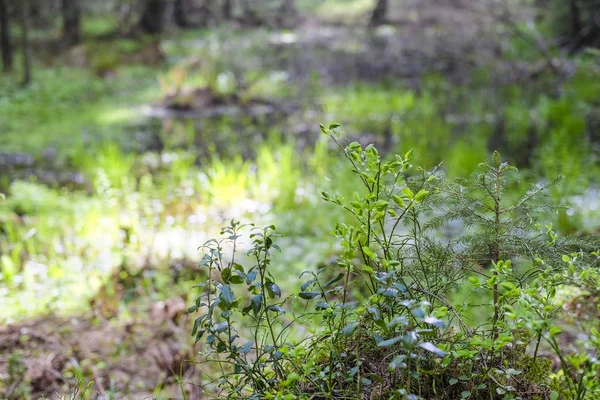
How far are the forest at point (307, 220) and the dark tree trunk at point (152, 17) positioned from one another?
3.92 metres

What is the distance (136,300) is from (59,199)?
5.78 ft

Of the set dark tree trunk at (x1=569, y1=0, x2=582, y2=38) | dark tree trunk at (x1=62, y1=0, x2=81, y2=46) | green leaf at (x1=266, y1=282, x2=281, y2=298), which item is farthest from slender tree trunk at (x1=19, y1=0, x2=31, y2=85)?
green leaf at (x1=266, y1=282, x2=281, y2=298)

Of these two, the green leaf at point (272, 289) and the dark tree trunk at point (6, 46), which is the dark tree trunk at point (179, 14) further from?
the green leaf at point (272, 289)

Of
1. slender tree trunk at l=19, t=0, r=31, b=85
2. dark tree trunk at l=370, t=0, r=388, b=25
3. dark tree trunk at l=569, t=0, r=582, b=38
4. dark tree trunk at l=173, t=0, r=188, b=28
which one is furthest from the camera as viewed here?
dark tree trunk at l=173, t=0, r=188, b=28

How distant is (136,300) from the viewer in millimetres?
3115

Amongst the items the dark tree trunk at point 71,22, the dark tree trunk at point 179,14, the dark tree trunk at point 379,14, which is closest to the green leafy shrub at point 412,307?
the dark tree trunk at point 71,22

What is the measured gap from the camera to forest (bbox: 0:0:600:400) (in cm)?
129

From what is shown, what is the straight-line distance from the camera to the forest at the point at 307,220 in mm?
1288

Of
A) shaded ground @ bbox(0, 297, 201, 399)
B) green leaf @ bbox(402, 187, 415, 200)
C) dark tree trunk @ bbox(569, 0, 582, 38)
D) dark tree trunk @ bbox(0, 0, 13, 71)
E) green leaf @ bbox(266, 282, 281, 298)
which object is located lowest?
shaded ground @ bbox(0, 297, 201, 399)

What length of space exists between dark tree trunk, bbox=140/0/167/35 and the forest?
154 inches

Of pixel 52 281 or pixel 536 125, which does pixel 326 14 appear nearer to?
pixel 536 125

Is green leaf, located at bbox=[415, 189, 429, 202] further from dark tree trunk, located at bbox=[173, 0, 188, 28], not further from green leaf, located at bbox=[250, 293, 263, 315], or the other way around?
dark tree trunk, located at bbox=[173, 0, 188, 28]

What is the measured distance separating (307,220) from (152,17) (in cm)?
1719

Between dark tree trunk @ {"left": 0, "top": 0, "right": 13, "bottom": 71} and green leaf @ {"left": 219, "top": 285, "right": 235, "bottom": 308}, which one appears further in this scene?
dark tree trunk @ {"left": 0, "top": 0, "right": 13, "bottom": 71}
